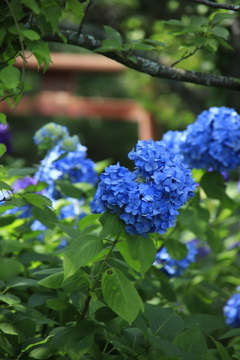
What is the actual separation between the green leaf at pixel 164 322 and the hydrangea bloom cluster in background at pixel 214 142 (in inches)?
31.8

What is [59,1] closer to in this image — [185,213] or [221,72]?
[185,213]

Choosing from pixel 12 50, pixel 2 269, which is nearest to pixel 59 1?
pixel 12 50

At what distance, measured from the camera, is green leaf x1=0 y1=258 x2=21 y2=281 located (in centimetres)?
163

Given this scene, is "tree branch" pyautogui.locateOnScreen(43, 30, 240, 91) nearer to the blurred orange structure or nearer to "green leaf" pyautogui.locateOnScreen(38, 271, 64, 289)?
"green leaf" pyautogui.locateOnScreen(38, 271, 64, 289)

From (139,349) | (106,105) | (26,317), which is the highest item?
(26,317)

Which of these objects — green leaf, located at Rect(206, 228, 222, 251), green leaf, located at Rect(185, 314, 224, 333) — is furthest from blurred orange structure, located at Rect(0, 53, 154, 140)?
green leaf, located at Rect(185, 314, 224, 333)

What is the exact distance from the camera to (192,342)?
4.73 feet

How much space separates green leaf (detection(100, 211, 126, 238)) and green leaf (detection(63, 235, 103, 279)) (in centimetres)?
4

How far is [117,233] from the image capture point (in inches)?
53.2

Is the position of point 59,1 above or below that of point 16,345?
above

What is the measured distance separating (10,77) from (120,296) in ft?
2.09

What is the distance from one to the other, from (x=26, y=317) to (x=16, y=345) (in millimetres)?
92

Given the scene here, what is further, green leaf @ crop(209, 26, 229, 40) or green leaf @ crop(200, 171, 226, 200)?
green leaf @ crop(200, 171, 226, 200)

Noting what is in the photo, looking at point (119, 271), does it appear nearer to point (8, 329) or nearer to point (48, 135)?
point (8, 329)
